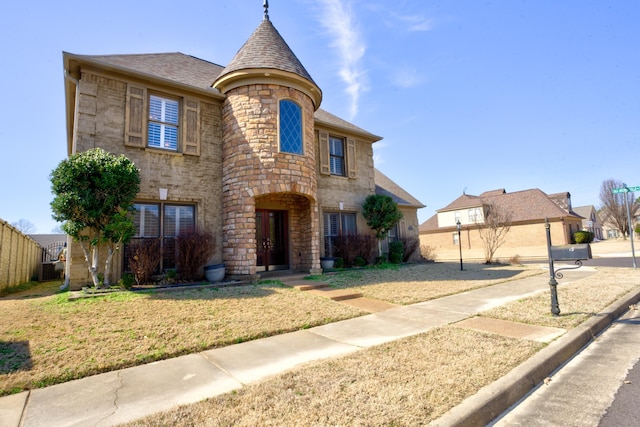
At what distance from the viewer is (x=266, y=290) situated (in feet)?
24.7

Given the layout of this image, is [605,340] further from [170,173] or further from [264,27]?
[264,27]

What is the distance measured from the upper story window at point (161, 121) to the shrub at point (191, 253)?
276 centimetres

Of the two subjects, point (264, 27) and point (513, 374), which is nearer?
point (513, 374)

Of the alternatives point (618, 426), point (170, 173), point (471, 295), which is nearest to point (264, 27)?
point (170, 173)

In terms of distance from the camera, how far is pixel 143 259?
7742 mm

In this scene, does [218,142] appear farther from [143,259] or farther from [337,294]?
[337,294]

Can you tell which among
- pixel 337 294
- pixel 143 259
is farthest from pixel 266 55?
pixel 337 294

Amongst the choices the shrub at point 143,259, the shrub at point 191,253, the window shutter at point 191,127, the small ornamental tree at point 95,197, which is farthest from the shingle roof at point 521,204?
the small ornamental tree at point 95,197

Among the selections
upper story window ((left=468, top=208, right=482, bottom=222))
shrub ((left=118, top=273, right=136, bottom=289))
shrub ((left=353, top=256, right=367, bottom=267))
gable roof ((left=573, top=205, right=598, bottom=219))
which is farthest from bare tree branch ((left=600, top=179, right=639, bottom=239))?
shrub ((left=118, top=273, right=136, bottom=289))

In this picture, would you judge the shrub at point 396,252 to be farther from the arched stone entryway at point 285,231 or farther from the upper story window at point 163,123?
the upper story window at point 163,123

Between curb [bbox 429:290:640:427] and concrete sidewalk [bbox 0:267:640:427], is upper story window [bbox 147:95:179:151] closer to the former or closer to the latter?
concrete sidewalk [bbox 0:267:640:427]

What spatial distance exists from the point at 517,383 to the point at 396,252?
11530 millimetres

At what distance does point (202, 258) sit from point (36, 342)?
4.60 m

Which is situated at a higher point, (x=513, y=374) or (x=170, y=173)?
(x=170, y=173)
